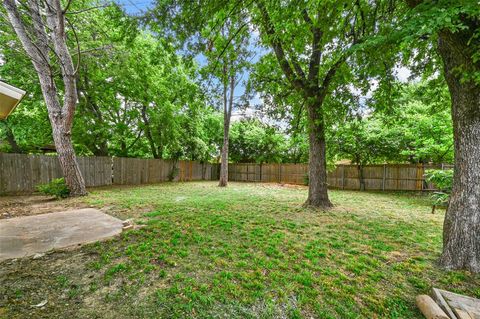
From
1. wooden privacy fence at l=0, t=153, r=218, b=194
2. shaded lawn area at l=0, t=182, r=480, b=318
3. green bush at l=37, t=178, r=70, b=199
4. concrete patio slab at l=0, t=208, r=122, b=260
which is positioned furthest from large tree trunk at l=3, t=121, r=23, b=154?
shaded lawn area at l=0, t=182, r=480, b=318

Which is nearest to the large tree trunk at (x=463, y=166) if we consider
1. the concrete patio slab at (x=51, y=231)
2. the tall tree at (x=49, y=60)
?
the concrete patio slab at (x=51, y=231)

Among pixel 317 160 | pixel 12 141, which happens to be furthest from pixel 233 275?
pixel 12 141

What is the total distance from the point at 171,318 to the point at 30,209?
5.85m

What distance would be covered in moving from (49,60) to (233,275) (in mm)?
8888

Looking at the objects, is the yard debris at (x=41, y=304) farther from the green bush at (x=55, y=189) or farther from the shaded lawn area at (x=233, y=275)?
the green bush at (x=55, y=189)

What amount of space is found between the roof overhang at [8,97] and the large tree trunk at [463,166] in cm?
574

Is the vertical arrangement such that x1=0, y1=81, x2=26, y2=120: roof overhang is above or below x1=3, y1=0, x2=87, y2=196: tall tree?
below

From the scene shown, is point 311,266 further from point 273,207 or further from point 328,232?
point 273,207

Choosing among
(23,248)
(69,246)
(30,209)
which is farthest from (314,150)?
(30,209)

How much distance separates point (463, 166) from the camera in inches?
102

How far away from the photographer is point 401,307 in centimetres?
199

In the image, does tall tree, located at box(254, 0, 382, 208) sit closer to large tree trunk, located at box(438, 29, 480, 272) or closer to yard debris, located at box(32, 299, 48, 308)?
large tree trunk, located at box(438, 29, 480, 272)

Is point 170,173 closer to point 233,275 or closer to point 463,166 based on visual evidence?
point 233,275

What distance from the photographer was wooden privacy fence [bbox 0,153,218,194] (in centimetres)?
752
